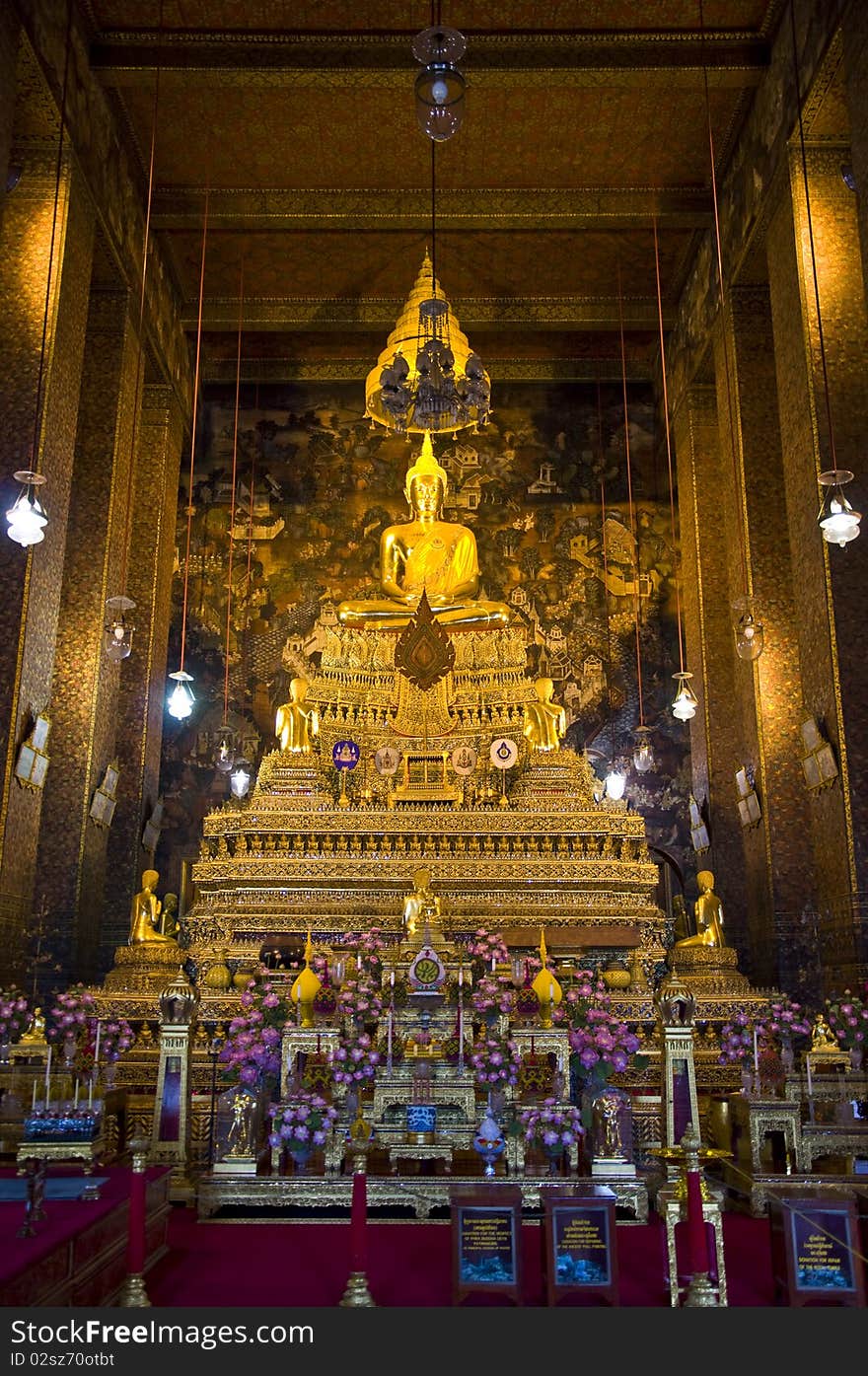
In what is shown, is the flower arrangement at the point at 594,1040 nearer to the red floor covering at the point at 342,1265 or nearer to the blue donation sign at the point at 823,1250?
the red floor covering at the point at 342,1265

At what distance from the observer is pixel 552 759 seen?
10.2 m

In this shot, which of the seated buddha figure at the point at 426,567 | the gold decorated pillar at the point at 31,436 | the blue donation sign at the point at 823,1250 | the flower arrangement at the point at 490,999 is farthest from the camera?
the seated buddha figure at the point at 426,567

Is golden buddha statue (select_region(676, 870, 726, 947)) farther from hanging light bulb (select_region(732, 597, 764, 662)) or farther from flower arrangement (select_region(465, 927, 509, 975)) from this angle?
flower arrangement (select_region(465, 927, 509, 975))

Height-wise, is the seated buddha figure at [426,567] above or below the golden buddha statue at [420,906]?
above

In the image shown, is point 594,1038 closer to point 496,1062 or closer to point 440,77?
point 496,1062

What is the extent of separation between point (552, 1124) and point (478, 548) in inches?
385

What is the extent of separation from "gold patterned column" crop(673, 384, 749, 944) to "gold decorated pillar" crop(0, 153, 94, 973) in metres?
6.52

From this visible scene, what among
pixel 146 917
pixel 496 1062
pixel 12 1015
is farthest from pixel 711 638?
pixel 12 1015

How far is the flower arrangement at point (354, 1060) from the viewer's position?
5480 millimetres

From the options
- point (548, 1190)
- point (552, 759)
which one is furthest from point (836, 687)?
point (548, 1190)

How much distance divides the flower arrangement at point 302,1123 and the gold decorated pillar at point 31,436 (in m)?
2.89

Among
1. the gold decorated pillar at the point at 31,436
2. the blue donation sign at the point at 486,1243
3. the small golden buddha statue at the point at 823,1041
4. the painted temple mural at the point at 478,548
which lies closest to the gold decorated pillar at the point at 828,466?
the small golden buddha statue at the point at 823,1041

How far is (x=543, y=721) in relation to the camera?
34.7ft

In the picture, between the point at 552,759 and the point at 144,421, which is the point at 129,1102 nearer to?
the point at 552,759
